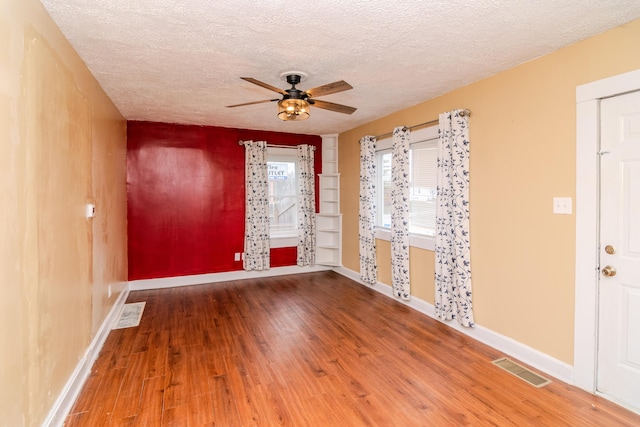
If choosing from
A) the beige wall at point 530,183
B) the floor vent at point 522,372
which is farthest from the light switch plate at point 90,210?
the floor vent at point 522,372

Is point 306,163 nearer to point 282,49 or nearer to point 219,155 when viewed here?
point 219,155

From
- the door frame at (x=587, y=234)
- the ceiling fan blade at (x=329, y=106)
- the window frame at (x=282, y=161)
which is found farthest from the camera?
the window frame at (x=282, y=161)

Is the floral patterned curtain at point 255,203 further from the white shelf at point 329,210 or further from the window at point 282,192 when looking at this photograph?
the white shelf at point 329,210

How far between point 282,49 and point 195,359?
2.65m

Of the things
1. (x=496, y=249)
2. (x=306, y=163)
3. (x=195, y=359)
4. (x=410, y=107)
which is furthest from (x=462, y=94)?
(x=195, y=359)

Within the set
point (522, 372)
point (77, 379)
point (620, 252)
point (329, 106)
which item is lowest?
point (522, 372)

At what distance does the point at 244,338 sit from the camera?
3.20 meters

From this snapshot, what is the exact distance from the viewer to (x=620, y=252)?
220 cm

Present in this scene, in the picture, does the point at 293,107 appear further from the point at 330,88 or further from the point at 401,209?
the point at 401,209

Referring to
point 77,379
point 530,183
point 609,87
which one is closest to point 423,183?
point 530,183

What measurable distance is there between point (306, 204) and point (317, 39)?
141 inches

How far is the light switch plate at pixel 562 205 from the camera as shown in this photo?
245cm

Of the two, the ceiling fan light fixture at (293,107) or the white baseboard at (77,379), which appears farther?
the ceiling fan light fixture at (293,107)

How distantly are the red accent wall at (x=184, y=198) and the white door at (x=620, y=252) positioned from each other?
445 cm
